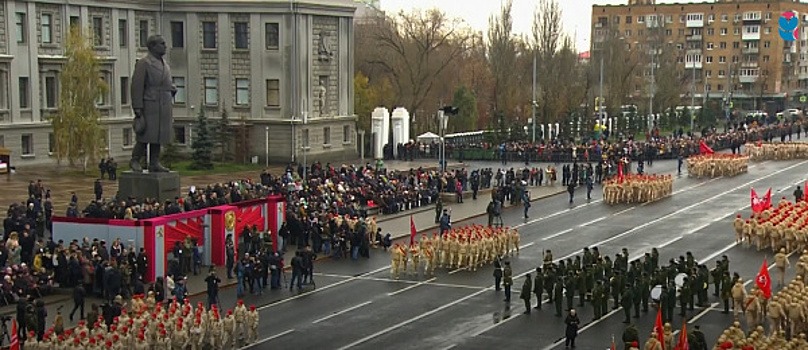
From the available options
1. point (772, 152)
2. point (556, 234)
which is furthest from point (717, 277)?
point (772, 152)

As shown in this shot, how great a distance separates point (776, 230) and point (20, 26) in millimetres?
34763

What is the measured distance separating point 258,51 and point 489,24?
1372 inches

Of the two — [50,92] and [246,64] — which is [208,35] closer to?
[246,64]

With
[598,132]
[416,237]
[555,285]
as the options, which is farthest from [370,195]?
[598,132]

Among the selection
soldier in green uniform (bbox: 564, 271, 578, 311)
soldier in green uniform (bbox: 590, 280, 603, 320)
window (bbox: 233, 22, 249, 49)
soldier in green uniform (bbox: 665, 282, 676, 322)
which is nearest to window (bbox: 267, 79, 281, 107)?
window (bbox: 233, 22, 249, 49)

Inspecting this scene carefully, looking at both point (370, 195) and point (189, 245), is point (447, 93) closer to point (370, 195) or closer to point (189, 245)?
point (370, 195)

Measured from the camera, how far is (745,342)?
854 inches

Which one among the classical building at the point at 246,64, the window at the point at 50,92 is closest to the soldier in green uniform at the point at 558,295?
the window at the point at 50,92

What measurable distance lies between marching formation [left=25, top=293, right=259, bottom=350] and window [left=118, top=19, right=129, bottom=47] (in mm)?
38477

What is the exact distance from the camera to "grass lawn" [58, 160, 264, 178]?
5412cm

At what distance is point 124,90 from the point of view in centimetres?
6169

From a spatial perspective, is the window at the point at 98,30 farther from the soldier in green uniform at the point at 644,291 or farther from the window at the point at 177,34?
the soldier in green uniform at the point at 644,291

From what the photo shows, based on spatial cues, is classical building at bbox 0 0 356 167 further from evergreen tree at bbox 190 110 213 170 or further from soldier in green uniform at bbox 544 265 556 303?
soldier in green uniform at bbox 544 265 556 303

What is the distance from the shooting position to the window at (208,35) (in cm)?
6397
